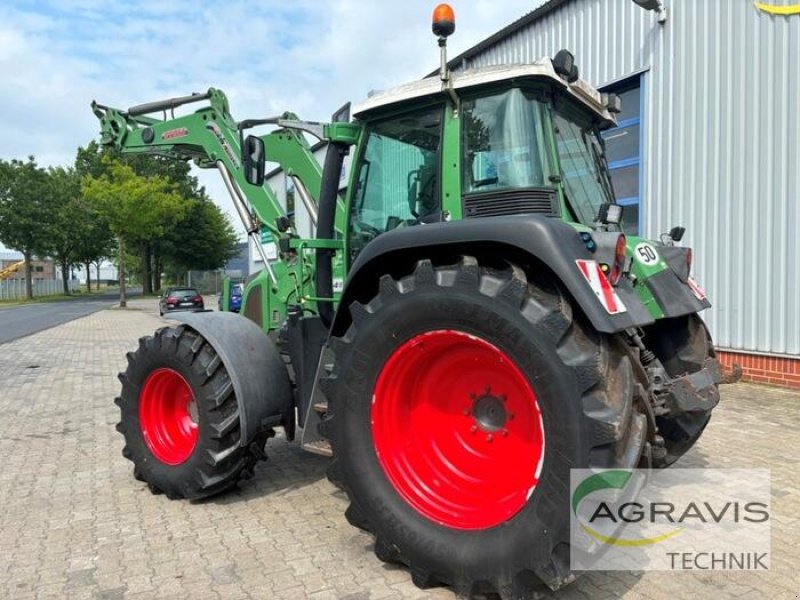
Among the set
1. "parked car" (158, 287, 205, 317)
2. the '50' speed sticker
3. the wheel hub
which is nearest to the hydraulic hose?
the wheel hub

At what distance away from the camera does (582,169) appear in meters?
3.68

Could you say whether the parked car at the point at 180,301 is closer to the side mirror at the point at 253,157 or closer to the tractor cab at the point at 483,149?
the side mirror at the point at 253,157

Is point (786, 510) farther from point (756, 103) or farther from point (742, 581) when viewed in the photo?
point (756, 103)

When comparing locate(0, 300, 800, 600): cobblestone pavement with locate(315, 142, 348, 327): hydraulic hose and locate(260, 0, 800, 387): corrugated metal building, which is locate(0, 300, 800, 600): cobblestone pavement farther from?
locate(260, 0, 800, 387): corrugated metal building

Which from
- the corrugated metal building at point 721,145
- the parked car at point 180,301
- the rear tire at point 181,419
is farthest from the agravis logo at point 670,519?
the parked car at point 180,301

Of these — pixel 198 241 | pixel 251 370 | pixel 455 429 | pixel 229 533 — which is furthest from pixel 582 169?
pixel 198 241

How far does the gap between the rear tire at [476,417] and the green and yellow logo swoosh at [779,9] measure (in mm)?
6758

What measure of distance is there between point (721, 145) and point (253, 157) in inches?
261

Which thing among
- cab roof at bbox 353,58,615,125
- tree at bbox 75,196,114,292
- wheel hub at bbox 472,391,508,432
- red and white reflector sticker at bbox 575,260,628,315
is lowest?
wheel hub at bbox 472,391,508,432

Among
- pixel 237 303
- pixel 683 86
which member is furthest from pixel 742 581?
pixel 683 86

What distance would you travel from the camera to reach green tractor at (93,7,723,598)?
2.60 metres

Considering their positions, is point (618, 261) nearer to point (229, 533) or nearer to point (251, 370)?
point (251, 370)

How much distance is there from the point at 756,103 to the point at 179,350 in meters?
7.37

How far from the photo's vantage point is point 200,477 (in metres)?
3.98
